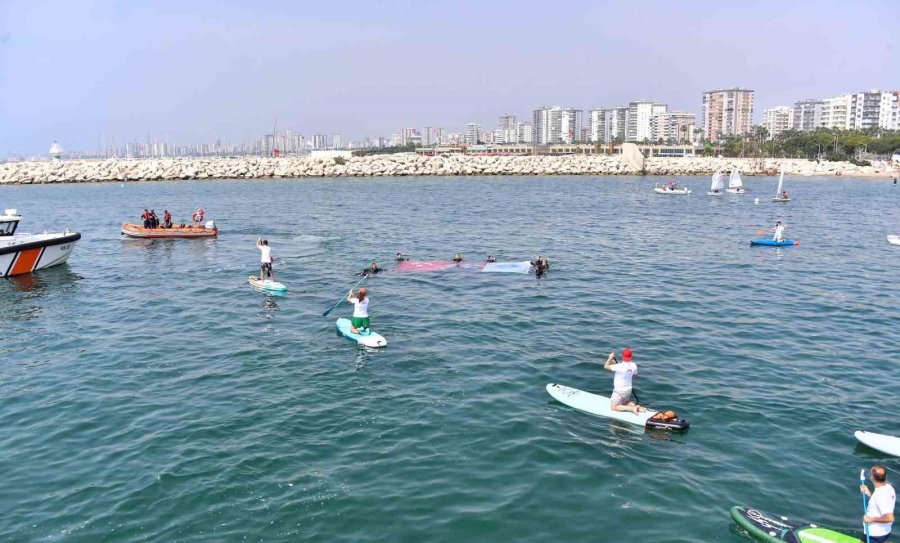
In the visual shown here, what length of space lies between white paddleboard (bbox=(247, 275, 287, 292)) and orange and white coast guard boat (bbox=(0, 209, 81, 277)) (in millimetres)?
12917

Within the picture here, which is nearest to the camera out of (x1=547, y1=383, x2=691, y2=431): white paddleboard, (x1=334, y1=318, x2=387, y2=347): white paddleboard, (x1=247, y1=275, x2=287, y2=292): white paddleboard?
(x1=547, y1=383, x2=691, y2=431): white paddleboard

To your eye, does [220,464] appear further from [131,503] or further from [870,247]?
[870,247]

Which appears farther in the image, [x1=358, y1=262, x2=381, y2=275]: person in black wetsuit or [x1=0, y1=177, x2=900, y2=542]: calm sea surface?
[x1=358, y1=262, x2=381, y2=275]: person in black wetsuit

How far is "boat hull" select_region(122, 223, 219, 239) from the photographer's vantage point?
5056 centimetres

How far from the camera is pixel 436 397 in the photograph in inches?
766

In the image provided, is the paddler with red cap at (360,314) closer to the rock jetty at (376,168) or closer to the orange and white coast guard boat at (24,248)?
the orange and white coast guard boat at (24,248)

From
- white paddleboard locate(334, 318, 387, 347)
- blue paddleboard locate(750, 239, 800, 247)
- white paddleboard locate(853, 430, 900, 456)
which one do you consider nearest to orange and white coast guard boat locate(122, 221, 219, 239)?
white paddleboard locate(334, 318, 387, 347)

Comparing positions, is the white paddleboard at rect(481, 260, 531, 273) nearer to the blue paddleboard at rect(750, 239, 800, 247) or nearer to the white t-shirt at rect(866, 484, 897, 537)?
the blue paddleboard at rect(750, 239, 800, 247)

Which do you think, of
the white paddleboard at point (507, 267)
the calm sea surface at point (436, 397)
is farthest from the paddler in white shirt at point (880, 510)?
the white paddleboard at point (507, 267)

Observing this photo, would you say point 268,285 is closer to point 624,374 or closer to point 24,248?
point 24,248

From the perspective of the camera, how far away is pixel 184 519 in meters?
13.5

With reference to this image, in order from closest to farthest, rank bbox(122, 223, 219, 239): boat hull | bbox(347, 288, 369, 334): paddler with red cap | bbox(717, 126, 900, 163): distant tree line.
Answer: bbox(347, 288, 369, 334): paddler with red cap < bbox(122, 223, 219, 239): boat hull < bbox(717, 126, 900, 163): distant tree line

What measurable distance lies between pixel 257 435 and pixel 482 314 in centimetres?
1318

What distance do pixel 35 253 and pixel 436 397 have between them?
28.7 m
